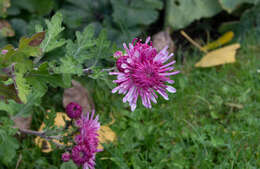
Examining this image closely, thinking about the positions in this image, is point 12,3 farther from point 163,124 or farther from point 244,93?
point 244,93

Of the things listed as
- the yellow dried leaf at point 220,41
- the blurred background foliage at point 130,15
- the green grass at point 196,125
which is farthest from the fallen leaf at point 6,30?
the yellow dried leaf at point 220,41

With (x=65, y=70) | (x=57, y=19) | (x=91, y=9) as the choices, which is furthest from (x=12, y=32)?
(x=65, y=70)

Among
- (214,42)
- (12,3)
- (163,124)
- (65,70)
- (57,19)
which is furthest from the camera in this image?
(214,42)

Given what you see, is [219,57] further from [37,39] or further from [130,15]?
[37,39]

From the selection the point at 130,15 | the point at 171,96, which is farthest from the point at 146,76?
the point at 130,15

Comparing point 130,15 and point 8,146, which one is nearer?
point 8,146

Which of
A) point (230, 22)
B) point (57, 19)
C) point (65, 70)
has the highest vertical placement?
point (230, 22)
